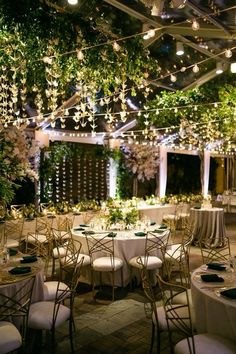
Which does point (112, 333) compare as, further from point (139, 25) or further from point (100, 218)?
point (139, 25)

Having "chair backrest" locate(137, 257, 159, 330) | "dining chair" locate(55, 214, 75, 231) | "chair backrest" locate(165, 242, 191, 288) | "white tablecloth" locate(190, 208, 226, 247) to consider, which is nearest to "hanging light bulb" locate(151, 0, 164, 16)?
"chair backrest" locate(137, 257, 159, 330)

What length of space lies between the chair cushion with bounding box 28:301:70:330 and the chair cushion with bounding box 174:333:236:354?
3.51 ft

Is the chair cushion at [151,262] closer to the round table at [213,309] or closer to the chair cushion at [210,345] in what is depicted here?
the round table at [213,309]

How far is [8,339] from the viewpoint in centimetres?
257

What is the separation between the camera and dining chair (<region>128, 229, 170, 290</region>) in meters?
4.86

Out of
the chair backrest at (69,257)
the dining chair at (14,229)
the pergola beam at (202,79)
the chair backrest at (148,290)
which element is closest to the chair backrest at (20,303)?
the chair backrest at (69,257)

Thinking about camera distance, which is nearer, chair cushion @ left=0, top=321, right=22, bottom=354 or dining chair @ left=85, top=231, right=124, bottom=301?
chair cushion @ left=0, top=321, right=22, bottom=354

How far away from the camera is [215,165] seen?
723 inches

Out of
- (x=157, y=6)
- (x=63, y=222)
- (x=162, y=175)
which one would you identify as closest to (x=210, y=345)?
(x=157, y=6)

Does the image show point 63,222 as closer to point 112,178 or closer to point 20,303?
point 112,178

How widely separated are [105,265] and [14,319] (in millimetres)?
1782

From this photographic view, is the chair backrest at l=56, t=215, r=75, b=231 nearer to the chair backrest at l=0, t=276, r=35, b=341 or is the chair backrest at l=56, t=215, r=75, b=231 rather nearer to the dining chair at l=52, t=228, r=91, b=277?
the dining chair at l=52, t=228, r=91, b=277

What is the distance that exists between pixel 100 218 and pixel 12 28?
3263 mm

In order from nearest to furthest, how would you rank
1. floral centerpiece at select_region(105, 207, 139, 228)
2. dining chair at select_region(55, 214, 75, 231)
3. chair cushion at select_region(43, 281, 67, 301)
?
chair cushion at select_region(43, 281, 67, 301) → floral centerpiece at select_region(105, 207, 139, 228) → dining chair at select_region(55, 214, 75, 231)
